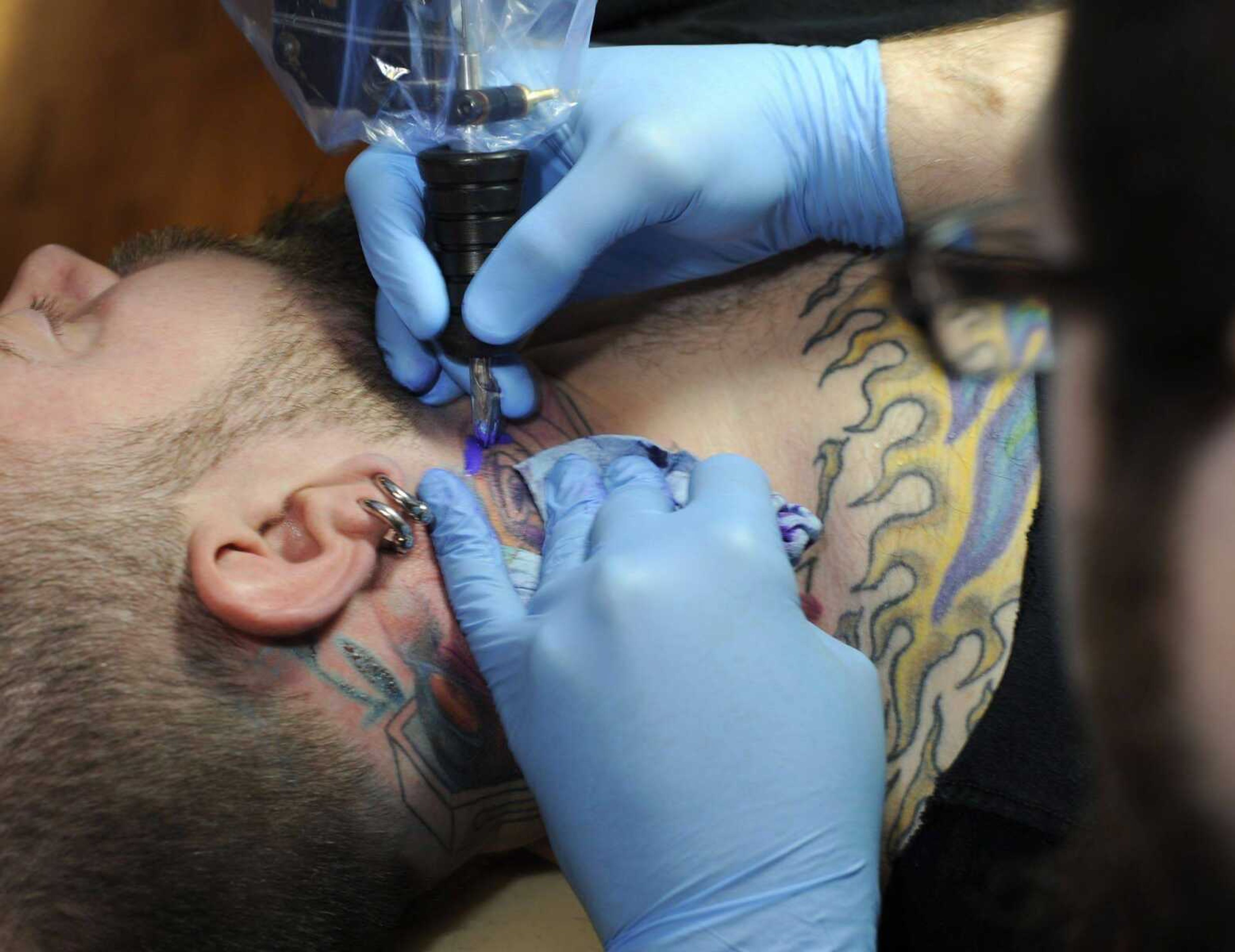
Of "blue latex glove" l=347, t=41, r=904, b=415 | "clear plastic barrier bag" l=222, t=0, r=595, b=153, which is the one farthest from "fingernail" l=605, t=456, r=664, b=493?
"clear plastic barrier bag" l=222, t=0, r=595, b=153

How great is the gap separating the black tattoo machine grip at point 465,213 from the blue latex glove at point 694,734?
1.01ft

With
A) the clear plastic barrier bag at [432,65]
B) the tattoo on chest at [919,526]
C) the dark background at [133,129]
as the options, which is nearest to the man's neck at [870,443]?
the tattoo on chest at [919,526]

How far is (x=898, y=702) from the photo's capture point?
121 centimetres

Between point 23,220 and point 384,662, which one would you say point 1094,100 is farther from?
point 23,220

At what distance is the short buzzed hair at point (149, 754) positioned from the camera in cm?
104

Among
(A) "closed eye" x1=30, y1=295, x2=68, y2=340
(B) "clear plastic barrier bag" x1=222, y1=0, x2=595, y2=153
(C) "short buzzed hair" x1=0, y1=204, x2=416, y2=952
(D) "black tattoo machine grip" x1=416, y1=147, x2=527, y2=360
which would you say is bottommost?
(C) "short buzzed hair" x1=0, y1=204, x2=416, y2=952

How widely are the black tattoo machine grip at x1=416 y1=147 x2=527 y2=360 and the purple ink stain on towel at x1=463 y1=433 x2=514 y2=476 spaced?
0.10m

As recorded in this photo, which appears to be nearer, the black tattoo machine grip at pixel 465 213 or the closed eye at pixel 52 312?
the black tattoo machine grip at pixel 465 213

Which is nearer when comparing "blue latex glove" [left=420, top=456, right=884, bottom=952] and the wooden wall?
"blue latex glove" [left=420, top=456, right=884, bottom=952]

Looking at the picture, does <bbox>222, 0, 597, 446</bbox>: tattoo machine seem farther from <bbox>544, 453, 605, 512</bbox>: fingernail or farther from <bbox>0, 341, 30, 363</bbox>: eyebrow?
<bbox>0, 341, 30, 363</bbox>: eyebrow

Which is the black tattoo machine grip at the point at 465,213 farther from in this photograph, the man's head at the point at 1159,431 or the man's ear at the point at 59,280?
the man's head at the point at 1159,431

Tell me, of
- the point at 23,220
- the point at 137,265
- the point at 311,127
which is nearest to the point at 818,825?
the point at 311,127

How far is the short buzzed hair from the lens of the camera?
1042mm

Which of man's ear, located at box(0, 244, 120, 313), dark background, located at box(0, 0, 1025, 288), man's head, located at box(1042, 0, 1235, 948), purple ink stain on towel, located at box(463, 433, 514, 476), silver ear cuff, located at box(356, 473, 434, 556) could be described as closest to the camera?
man's head, located at box(1042, 0, 1235, 948)
